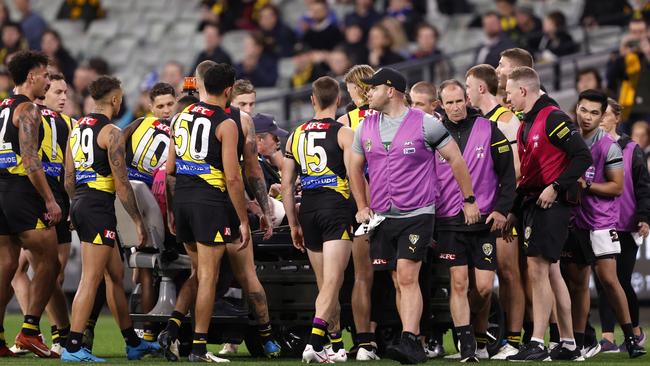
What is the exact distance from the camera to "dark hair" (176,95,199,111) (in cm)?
1185

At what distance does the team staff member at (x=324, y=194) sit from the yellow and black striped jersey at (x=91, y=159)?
142 cm

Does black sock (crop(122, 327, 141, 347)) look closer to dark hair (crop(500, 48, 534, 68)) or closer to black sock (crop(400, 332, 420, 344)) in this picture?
black sock (crop(400, 332, 420, 344))

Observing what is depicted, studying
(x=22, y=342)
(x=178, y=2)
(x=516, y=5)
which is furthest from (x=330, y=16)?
(x=22, y=342)

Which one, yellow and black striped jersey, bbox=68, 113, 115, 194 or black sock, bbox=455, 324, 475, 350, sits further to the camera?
yellow and black striped jersey, bbox=68, 113, 115, 194

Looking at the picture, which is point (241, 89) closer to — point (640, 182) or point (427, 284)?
point (427, 284)

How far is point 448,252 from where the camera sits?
36.2 feet

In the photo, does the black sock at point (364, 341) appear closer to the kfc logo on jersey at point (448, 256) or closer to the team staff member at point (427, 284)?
the team staff member at point (427, 284)

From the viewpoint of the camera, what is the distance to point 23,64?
38.8ft

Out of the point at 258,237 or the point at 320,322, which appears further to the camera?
the point at 258,237

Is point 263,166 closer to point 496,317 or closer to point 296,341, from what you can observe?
point 296,341

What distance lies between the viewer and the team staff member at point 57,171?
1219 cm

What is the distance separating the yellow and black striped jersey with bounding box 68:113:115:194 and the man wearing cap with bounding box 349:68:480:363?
1981 millimetres

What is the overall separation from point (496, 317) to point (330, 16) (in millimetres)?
11023

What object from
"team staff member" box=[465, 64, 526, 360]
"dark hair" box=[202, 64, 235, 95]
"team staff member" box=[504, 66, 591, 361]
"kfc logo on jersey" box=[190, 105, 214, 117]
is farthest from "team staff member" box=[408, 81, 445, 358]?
"kfc logo on jersey" box=[190, 105, 214, 117]
